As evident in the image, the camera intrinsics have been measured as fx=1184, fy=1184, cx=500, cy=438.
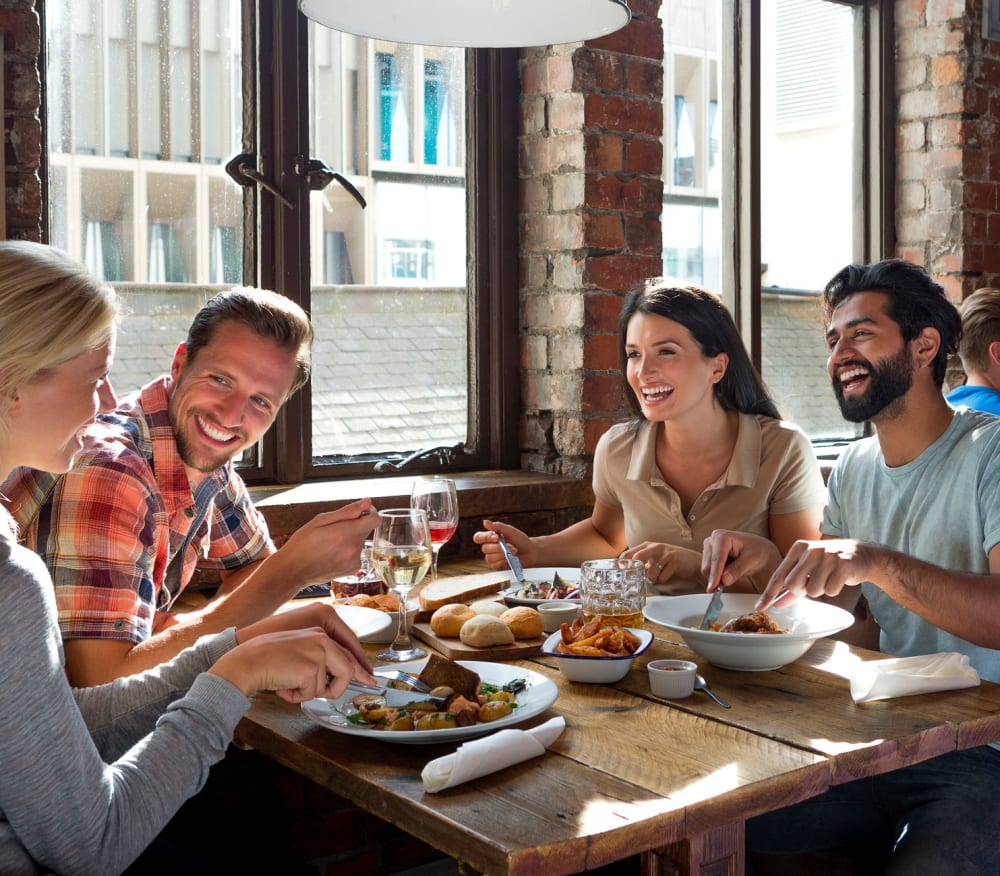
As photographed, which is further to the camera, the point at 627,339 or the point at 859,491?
the point at 627,339

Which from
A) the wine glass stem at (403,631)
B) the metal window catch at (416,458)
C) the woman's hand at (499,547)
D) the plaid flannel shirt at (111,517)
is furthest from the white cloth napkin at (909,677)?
the metal window catch at (416,458)

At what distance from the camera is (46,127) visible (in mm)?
2535

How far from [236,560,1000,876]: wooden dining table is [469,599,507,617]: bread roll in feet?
0.90

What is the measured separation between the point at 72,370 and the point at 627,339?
60.3 inches

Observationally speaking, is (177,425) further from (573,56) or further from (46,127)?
(573,56)

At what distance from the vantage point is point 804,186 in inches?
150

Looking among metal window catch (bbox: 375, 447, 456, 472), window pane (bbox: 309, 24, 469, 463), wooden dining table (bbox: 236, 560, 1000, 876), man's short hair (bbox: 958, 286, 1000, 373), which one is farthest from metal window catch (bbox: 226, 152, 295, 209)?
man's short hair (bbox: 958, 286, 1000, 373)

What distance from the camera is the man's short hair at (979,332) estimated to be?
10.6 feet

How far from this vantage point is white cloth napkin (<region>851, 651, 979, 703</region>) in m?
1.55

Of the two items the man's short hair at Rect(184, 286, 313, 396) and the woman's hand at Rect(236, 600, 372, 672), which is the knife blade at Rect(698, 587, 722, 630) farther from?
the man's short hair at Rect(184, 286, 313, 396)

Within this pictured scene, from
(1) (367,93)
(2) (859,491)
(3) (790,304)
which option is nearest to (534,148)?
(1) (367,93)

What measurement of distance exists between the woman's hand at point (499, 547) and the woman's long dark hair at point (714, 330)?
0.48 m

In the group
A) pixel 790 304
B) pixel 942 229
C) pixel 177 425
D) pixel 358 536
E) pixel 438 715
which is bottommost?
pixel 438 715

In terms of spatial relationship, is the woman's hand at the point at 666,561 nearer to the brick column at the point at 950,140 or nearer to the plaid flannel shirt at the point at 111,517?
the plaid flannel shirt at the point at 111,517
